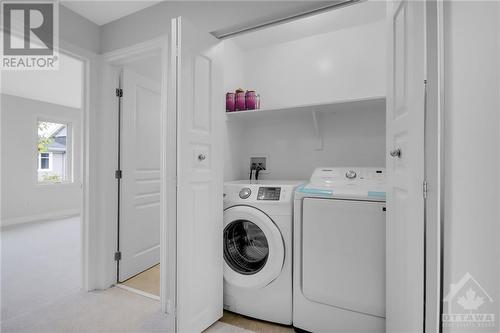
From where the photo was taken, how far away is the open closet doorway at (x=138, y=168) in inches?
91.1

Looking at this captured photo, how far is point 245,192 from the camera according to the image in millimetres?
1874

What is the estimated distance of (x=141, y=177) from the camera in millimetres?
2549

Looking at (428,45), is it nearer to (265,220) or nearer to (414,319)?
(414,319)

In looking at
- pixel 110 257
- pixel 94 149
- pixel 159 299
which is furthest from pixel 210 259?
pixel 94 149

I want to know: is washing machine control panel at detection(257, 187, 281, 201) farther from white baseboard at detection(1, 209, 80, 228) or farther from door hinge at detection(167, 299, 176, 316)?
white baseboard at detection(1, 209, 80, 228)

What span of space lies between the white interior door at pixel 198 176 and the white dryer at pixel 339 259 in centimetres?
54

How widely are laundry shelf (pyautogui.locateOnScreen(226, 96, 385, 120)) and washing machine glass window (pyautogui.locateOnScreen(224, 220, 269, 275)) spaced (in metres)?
0.95

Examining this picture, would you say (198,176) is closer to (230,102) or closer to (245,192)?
(245,192)

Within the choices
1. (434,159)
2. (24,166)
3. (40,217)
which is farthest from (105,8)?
(40,217)

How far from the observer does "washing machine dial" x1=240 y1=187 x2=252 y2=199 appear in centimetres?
185

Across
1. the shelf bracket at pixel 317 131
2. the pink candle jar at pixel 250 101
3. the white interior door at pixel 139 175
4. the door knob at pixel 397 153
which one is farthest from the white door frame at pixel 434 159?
the white interior door at pixel 139 175

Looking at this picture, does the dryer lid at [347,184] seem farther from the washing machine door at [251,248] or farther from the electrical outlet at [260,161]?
the electrical outlet at [260,161]

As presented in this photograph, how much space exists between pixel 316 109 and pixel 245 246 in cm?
123

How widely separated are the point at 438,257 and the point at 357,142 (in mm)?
1511
